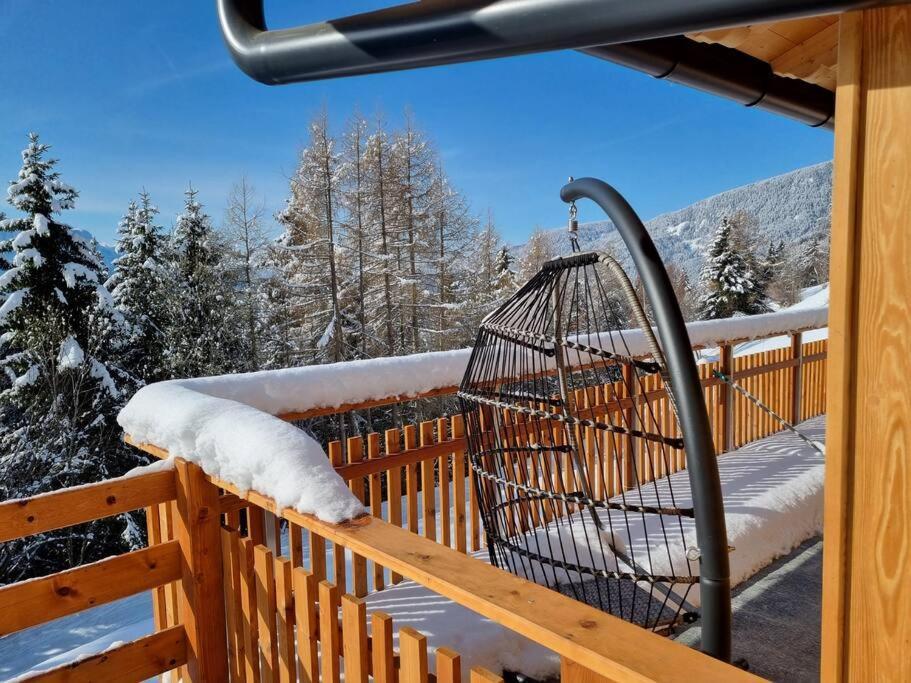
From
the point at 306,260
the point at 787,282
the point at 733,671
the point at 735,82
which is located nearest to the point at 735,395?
the point at 735,82

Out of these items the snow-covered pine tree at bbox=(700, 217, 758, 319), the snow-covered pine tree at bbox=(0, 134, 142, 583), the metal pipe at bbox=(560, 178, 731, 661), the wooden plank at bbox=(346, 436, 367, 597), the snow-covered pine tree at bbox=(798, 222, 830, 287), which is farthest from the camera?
the snow-covered pine tree at bbox=(798, 222, 830, 287)

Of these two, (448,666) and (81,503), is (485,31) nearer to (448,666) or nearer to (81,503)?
(448,666)

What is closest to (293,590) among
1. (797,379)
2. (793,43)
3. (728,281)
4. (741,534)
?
(741,534)

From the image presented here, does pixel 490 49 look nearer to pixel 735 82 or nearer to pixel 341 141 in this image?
pixel 735 82

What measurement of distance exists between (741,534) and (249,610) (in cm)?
262

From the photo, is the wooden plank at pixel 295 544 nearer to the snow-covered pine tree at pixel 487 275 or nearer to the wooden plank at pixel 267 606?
the wooden plank at pixel 267 606

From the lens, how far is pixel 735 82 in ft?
6.80

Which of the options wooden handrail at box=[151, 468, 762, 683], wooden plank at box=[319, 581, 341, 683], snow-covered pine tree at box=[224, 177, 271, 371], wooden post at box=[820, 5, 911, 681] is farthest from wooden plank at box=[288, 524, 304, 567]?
snow-covered pine tree at box=[224, 177, 271, 371]

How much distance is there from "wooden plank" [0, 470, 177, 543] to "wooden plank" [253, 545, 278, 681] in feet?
1.61

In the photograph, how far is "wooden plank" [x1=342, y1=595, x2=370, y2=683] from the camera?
Result: 1.29 m

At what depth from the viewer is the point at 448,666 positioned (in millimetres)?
1078

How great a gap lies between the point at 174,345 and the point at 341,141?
7.71 meters

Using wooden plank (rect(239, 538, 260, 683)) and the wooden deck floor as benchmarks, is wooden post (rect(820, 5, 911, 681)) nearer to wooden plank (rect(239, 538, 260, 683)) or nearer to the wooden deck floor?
wooden plank (rect(239, 538, 260, 683))

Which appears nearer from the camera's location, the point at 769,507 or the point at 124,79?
the point at 769,507
